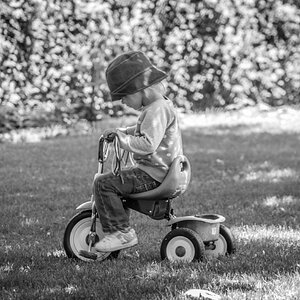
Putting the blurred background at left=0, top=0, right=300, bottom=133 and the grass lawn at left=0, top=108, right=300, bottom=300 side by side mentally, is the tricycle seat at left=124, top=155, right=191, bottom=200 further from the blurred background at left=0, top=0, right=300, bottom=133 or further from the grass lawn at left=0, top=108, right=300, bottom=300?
the blurred background at left=0, top=0, right=300, bottom=133

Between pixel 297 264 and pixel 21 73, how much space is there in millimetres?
6497

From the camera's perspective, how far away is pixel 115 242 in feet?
13.7

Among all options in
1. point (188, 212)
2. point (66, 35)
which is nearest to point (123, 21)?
point (66, 35)

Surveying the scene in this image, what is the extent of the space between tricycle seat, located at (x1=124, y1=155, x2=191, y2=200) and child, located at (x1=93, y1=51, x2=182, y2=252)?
4 centimetres

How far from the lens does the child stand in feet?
13.5

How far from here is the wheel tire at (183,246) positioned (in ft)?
13.5

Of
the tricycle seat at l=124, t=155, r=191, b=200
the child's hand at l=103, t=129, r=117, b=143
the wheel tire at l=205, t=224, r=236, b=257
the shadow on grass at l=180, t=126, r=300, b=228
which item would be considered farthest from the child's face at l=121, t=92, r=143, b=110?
the shadow on grass at l=180, t=126, r=300, b=228

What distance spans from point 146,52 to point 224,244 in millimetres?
6717

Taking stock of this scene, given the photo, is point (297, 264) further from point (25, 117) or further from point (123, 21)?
point (123, 21)

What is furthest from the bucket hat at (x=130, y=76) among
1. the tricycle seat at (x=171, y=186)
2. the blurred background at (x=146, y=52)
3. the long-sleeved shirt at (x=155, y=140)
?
the blurred background at (x=146, y=52)

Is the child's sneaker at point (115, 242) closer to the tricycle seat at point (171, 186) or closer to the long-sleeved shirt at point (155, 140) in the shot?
the tricycle seat at point (171, 186)

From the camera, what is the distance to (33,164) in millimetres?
7531

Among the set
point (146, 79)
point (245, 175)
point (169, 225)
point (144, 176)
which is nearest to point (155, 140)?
point (144, 176)

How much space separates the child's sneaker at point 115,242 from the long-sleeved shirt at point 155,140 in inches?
15.6
